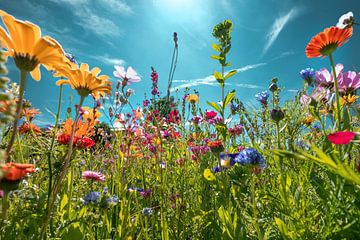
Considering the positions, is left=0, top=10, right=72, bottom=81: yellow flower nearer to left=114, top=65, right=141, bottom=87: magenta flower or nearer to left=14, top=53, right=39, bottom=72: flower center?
left=14, top=53, right=39, bottom=72: flower center

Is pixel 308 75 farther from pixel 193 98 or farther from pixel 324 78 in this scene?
pixel 193 98

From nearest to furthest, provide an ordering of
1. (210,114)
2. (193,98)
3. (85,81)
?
1. (85,81)
2. (210,114)
3. (193,98)

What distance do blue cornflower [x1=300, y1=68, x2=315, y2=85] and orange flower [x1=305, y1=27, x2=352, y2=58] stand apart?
69 centimetres

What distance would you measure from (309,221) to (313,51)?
714 millimetres

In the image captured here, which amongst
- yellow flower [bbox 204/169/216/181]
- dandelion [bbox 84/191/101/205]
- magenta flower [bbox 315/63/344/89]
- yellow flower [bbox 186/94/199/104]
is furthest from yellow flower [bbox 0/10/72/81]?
yellow flower [bbox 186/94/199/104]

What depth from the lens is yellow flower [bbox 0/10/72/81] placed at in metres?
0.63

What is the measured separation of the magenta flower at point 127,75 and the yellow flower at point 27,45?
938 mm

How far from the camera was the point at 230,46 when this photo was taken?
139 centimetres

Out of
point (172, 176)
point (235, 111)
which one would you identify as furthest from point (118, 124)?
point (235, 111)

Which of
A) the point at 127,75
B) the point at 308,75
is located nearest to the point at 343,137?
the point at 127,75

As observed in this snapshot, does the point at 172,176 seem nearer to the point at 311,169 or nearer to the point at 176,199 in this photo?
the point at 176,199

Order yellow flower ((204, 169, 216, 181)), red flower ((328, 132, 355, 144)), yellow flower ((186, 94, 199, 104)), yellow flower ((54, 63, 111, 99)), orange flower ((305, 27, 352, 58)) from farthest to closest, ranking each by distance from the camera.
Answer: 1. yellow flower ((186, 94, 199, 104))
2. yellow flower ((204, 169, 216, 181))
3. orange flower ((305, 27, 352, 58))
4. yellow flower ((54, 63, 111, 99))
5. red flower ((328, 132, 355, 144))

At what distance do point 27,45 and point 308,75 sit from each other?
173 centimetres

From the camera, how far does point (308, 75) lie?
1.88 metres
